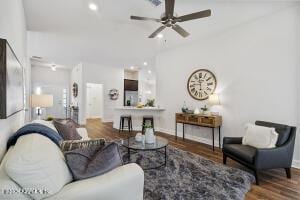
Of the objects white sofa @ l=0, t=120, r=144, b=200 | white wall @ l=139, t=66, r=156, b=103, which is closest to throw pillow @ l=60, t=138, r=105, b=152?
white sofa @ l=0, t=120, r=144, b=200

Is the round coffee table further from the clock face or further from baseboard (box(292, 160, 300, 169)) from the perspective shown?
baseboard (box(292, 160, 300, 169))

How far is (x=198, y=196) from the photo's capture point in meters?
2.05

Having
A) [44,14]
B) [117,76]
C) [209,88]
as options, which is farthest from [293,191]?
[117,76]

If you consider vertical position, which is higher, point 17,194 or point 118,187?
point 17,194

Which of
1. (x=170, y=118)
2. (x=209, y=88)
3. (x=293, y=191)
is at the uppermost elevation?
(x=209, y=88)

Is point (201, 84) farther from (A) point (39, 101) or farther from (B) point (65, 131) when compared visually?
(A) point (39, 101)

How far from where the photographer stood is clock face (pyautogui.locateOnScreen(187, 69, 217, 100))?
4.48m

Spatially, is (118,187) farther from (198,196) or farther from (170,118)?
(170,118)

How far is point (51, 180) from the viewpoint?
112 centimetres

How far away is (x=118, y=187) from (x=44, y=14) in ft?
12.7

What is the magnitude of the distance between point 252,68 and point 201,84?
138cm

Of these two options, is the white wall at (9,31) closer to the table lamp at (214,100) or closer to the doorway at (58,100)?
the table lamp at (214,100)

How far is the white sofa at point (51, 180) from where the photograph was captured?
1.03 m

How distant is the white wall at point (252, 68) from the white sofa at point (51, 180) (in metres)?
3.24
